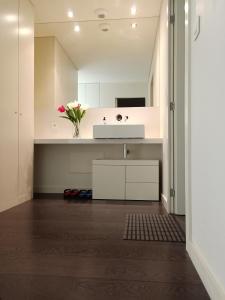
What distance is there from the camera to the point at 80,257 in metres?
1.39

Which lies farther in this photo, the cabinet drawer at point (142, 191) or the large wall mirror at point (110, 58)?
the large wall mirror at point (110, 58)

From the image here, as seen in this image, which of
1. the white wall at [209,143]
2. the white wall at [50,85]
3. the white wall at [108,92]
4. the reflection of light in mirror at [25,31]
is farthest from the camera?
the white wall at [50,85]

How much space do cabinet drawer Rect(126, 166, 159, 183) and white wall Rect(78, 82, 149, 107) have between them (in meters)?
1.02

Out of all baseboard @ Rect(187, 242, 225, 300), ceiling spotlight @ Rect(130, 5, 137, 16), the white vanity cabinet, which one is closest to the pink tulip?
the white vanity cabinet

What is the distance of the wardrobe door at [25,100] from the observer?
284cm

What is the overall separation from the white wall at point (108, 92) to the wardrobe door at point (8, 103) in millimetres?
1122

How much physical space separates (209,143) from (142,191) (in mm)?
2081

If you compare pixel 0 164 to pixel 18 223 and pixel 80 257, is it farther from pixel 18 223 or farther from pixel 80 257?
pixel 80 257

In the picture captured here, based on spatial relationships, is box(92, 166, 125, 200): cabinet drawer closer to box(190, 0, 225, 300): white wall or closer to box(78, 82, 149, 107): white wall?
box(78, 82, 149, 107): white wall

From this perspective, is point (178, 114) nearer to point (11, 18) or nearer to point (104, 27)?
point (104, 27)

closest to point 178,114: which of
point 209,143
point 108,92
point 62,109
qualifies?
point 209,143

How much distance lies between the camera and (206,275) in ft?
3.48

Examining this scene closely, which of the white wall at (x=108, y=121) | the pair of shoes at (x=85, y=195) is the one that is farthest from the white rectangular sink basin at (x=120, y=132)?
the pair of shoes at (x=85, y=195)

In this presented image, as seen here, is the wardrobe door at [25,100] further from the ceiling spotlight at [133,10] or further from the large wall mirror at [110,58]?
the ceiling spotlight at [133,10]
